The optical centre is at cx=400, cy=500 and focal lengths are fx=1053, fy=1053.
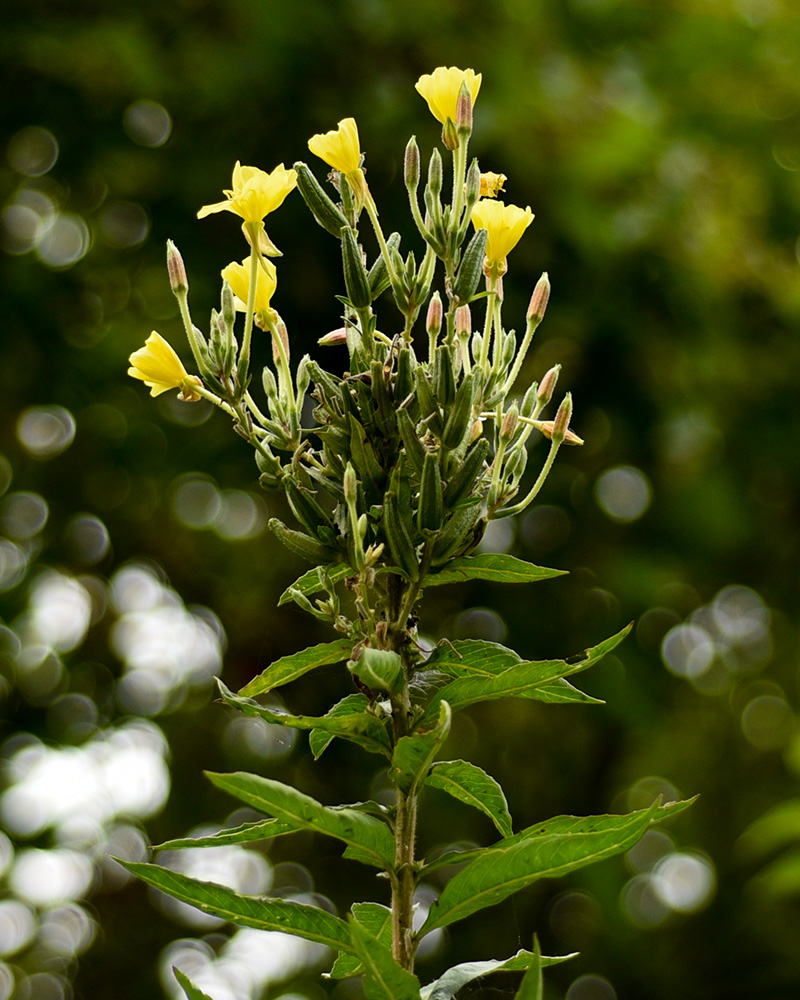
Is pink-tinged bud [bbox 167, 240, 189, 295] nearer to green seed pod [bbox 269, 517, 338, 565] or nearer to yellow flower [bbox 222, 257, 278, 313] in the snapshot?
yellow flower [bbox 222, 257, 278, 313]

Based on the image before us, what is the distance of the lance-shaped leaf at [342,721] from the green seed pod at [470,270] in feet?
1.26

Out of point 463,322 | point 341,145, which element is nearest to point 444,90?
point 341,145

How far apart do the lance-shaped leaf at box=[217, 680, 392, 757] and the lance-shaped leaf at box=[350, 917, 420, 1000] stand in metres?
0.17

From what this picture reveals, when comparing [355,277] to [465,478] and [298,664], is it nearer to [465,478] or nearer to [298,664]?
[465,478]

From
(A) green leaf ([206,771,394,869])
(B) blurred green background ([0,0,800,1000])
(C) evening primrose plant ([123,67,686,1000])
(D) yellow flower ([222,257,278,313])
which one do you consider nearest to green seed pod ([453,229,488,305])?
(C) evening primrose plant ([123,67,686,1000])

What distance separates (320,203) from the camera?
1.06m

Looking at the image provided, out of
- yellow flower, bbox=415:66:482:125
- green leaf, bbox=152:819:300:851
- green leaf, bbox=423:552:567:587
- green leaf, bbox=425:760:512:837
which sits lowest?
green leaf, bbox=152:819:300:851

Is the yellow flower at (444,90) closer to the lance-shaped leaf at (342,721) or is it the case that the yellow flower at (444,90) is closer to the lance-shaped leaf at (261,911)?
the lance-shaped leaf at (342,721)

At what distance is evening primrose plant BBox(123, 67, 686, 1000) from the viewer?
2.75 feet

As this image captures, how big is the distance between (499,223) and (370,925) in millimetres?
697

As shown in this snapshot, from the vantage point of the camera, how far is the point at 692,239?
3770 millimetres

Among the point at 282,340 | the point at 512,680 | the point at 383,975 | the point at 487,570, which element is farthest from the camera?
the point at 282,340

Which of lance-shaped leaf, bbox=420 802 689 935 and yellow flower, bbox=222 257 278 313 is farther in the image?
yellow flower, bbox=222 257 278 313

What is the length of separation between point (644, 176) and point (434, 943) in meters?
2.80
